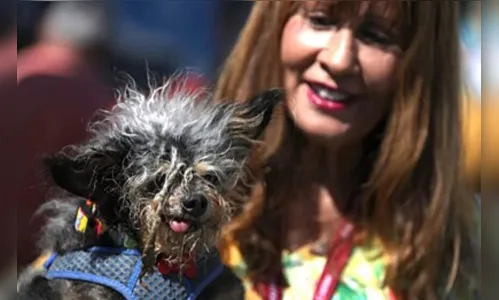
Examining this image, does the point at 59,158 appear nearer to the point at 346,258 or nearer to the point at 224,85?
the point at 224,85

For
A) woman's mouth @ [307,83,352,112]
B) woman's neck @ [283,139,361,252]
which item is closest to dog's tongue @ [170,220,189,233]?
woman's neck @ [283,139,361,252]

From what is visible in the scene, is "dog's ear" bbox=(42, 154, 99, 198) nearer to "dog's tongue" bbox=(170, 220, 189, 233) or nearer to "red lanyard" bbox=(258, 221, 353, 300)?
"dog's tongue" bbox=(170, 220, 189, 233)

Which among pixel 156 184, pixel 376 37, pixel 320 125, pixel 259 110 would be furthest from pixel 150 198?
pixel 376 37

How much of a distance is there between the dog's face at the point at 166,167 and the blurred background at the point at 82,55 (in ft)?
0.19

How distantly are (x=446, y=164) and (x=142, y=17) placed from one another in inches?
26.0

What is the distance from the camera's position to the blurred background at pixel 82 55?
5.34 ft

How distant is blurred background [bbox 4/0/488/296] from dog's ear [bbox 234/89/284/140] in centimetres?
9

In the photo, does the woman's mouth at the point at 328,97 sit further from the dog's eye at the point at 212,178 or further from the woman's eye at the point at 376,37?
the dog's eye at the point at 212,178

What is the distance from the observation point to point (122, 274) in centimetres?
160

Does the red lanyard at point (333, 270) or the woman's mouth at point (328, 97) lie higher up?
the woman's mouth at point (328, 97)

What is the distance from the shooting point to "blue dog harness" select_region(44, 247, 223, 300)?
5.23ft

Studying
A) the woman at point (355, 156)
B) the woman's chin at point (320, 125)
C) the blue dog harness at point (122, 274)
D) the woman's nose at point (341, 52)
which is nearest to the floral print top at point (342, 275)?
the woman at point (355, 156)

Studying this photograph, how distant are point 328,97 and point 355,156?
0.45 ft

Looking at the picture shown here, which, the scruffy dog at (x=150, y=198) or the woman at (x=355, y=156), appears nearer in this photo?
the scruffy dog at (x=150, y=198)
